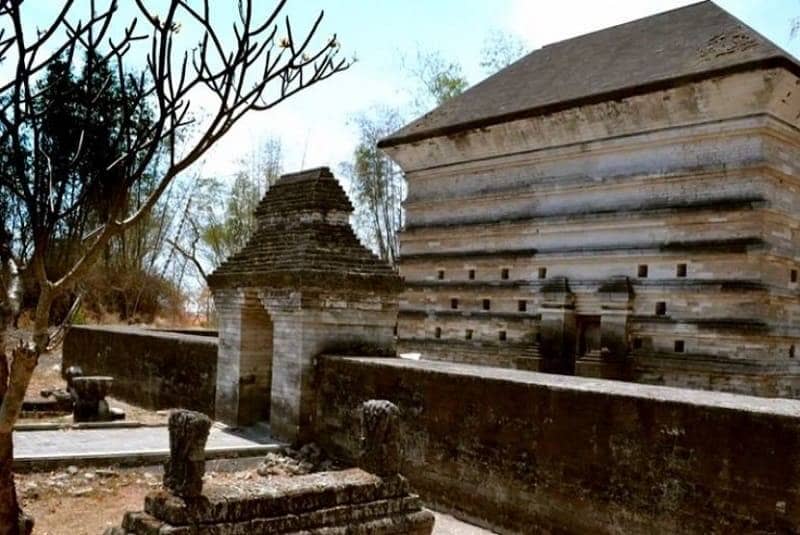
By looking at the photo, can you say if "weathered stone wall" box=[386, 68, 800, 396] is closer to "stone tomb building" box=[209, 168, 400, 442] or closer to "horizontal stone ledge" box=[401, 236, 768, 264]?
"horizontal stone ledge" box=[401, 236, 768, 264]

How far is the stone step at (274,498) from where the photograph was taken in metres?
4.92

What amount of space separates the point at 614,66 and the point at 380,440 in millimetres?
13805

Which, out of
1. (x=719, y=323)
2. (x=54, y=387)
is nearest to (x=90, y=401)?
(x=54, y=387)

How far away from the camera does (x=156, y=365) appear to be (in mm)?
14820

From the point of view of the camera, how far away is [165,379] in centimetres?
1448

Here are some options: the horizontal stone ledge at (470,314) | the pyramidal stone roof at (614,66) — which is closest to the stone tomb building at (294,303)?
the horizontal stone ledge at (470,314)

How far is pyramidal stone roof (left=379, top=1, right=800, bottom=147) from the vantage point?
564 inches

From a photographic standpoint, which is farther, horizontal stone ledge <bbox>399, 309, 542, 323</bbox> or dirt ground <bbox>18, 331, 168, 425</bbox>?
horizontal stone ledge <bbox>399, 309, 542, 323</bbox>

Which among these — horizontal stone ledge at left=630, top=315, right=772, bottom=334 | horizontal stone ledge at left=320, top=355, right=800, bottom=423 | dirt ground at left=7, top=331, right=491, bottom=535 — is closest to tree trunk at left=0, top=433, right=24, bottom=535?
dirt ground at left=7, top=331, right=491, bottom=535

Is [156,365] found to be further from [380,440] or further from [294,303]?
[380,440]

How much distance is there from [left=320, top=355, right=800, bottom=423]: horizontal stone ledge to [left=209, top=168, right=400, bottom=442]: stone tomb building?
884mm

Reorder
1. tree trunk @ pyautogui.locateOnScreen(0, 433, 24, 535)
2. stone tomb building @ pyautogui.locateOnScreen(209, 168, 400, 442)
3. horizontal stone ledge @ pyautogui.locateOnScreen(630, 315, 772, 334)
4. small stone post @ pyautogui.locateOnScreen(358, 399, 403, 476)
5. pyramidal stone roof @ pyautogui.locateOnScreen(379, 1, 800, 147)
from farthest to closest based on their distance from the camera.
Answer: pyramidal stone roof @ pyautogui.locateOnScreen(379, 1, 800, 147) < horizontal stone ledge @ pyautogui.locateOnScreen(630, 315, 772, 334) < stone tomb building @ pyautogui.locateOnScreen(209, 168, 400, 442) < small stone post @ pyautogui.locateOnScreen(358, 399, 403, 476) < tree trunk @ pyautogui.locateOnScreen(0, 433, 24, 535)

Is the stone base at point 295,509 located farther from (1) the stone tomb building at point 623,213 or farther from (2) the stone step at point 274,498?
(1) the stone tomb building at point 623,213

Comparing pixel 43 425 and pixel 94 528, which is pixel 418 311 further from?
pixel 94 528
